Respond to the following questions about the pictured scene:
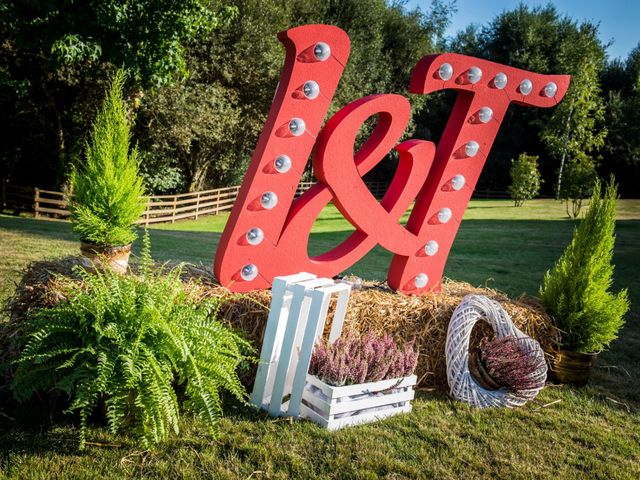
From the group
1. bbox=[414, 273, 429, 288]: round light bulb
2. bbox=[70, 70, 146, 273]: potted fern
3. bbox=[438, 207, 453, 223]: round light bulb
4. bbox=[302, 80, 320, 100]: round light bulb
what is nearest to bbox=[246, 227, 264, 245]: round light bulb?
bbox=[70, 70, 146, 273]: potted fern

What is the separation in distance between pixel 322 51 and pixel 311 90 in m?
0.30

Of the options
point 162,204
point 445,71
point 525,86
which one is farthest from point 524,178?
point 445,71

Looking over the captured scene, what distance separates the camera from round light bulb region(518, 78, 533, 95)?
535 cm

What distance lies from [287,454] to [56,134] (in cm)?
1738

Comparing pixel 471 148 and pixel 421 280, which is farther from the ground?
pixel 471 148

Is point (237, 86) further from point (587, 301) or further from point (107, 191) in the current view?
point (587, 301)

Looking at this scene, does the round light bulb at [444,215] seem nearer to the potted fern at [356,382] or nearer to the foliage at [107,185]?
the potted fern at [356,382]

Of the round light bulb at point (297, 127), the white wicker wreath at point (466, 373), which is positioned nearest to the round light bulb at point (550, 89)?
the white wicker wreath at point (466, 373)

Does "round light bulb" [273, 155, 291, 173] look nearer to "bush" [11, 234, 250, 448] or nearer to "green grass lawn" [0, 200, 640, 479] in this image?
"bush" [11, 234, 250, 448]

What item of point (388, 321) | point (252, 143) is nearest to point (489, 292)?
point (388, 321)

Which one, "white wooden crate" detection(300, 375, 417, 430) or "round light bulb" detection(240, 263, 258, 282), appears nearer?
"white wooden crate" detection(300, 375, 417, 430)

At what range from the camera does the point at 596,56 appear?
95.1ft

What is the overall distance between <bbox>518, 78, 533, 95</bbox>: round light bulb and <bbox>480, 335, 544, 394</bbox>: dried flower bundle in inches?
92.0

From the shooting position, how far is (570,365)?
5168 mm
